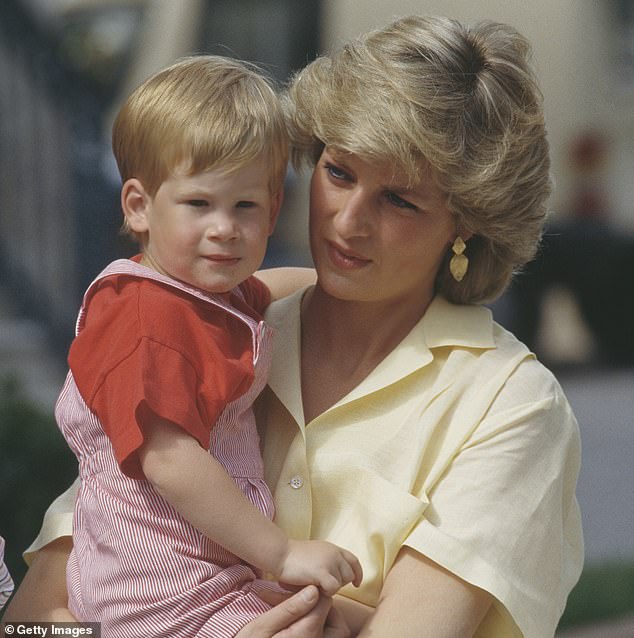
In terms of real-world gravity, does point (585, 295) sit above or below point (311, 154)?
below

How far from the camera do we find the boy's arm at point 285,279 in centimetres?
289

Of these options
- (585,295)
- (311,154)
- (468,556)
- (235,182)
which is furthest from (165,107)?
(585,295)

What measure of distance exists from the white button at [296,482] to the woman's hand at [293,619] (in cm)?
26

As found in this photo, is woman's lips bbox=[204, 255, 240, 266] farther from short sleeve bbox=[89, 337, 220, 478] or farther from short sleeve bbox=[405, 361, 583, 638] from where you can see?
short sleeve bbox=[405, 361, 583, 638]

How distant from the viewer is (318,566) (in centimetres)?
225

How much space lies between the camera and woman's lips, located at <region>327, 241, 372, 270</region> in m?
2.57

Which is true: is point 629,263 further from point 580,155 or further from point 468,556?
point 468,556

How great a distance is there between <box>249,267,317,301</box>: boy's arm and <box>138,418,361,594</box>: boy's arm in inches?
27.2

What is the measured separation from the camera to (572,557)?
104 inches

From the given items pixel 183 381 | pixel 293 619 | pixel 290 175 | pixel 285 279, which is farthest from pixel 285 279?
pixel 290 175

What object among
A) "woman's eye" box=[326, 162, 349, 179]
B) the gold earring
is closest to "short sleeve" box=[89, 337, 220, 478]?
"woman's eye" box=[326, 162, 349, 179]

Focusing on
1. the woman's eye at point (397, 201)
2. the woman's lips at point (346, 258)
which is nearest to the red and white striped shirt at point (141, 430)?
the woman's lips at point (346, 258)

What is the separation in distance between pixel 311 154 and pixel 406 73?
0.27 m

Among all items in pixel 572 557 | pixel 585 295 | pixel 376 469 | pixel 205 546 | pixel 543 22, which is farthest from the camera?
pixel 585 295
